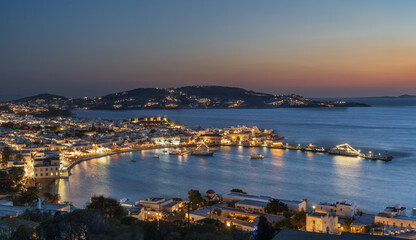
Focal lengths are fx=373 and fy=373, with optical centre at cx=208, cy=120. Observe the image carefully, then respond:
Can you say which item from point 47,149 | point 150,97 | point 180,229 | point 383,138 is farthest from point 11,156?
point 150,97

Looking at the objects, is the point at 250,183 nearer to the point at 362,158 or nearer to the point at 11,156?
the point at 362,158

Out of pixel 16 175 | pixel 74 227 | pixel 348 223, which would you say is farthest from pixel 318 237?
pixel 16 175

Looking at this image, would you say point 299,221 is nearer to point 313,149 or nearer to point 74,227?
point 74,227

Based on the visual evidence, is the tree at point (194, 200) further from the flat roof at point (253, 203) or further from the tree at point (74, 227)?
the tree at point (74, 227)

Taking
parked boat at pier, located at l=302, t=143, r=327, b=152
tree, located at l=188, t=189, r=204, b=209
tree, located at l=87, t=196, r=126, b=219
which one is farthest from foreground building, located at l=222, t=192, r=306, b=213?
parked boat at pier, located at l=302, t=143, r=327, b=152

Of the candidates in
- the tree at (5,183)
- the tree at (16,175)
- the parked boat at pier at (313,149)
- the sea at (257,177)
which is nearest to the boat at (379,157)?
the sea at (257,177)
